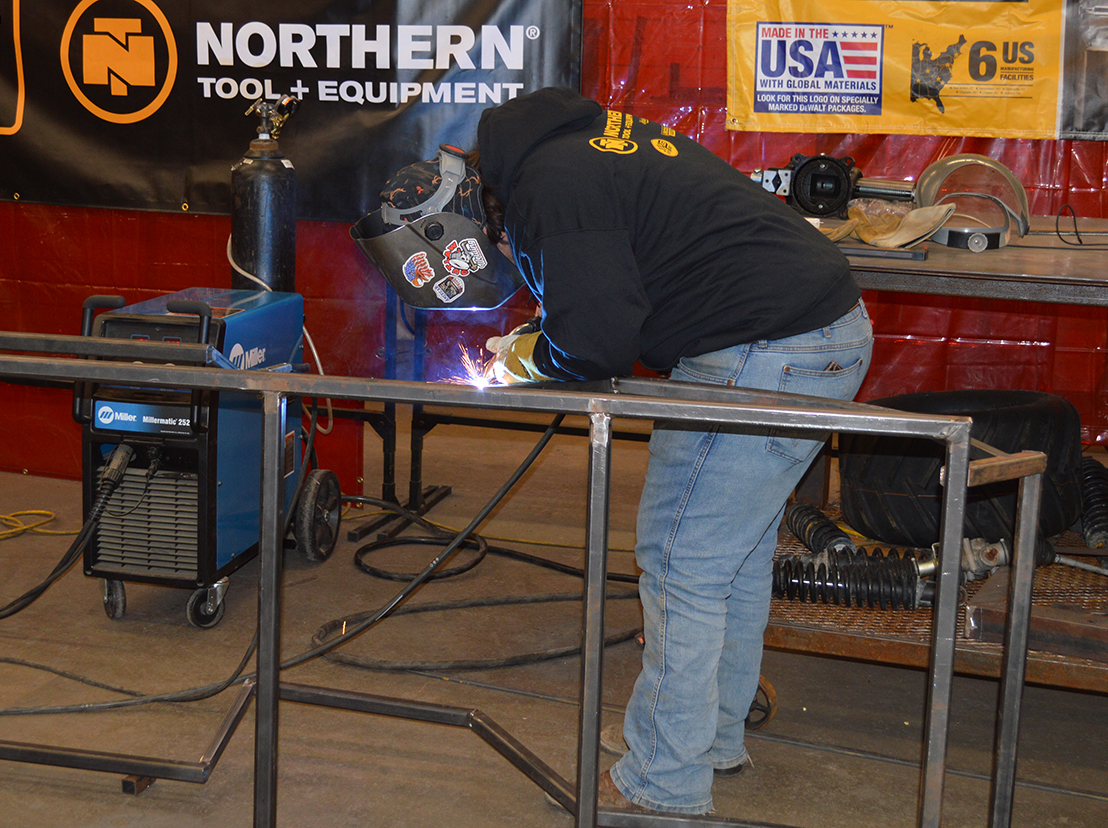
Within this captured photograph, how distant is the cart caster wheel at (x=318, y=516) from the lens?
3.24 meters

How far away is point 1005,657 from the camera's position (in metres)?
1.38

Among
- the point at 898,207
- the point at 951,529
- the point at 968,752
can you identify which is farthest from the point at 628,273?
the point at 898,207

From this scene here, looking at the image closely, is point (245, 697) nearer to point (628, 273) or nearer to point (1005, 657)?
point (628, 273)

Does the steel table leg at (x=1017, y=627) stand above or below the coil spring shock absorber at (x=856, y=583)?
above

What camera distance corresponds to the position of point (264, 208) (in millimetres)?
3164

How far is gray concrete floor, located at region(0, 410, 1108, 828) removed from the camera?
6.71 feet

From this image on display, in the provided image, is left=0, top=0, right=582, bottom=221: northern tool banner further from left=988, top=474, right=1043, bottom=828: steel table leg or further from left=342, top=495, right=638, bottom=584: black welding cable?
left=988, top=474, right=1043, bottom=828: steel table leg

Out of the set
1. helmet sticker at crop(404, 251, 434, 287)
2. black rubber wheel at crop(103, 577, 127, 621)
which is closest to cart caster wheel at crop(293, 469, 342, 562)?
black rubber wheel at crop(103, 577, 127, 621)

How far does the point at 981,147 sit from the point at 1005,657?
10.4ft

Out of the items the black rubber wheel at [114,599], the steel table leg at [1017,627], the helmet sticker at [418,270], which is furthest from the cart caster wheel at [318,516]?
the steel table leg at [1017,627]

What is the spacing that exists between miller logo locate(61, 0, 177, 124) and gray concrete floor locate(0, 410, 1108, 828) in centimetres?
190

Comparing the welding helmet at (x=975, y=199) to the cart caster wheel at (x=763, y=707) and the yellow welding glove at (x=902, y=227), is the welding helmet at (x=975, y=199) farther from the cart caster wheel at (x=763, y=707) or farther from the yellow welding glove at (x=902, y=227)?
the cart caster wheel at (x=763, y=707)

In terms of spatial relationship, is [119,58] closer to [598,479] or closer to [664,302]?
[664,302]

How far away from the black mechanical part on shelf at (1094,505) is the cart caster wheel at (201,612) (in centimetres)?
228
